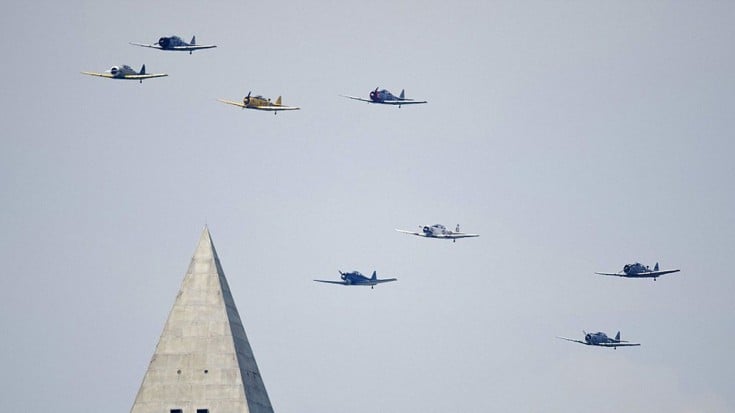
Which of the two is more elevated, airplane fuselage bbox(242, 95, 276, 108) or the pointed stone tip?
airplane fuselage bbox(242, 95, 276, 108)

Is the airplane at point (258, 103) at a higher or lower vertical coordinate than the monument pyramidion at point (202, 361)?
higher

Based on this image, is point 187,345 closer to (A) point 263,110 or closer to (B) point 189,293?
(B) point 189,293

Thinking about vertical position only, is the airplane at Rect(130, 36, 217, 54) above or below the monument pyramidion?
above

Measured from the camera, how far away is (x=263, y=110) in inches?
7702

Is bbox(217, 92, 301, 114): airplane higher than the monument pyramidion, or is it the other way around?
bbox(217, 92, 301, 114): airplane

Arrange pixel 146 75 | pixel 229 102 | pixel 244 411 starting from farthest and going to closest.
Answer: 1. pixel 229 102
2. pixel 146 75
3. pixel 244 411

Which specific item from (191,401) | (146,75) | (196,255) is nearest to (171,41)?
(146,75)

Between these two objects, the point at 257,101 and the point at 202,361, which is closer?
the point at 202,361

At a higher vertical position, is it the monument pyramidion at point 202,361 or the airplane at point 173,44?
the airplane at point 173,44

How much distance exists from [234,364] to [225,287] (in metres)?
6.87

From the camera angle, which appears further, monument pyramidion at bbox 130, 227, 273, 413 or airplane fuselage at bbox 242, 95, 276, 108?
airplane fuselage at bbox 242, 95, 276, 108

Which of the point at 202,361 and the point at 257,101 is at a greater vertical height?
the point at 257,101

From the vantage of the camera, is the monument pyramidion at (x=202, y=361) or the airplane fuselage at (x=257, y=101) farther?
the airplane fuselage at (x=257, y=101)

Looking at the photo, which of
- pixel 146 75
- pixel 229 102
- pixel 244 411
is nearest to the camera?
pixel 244 411
